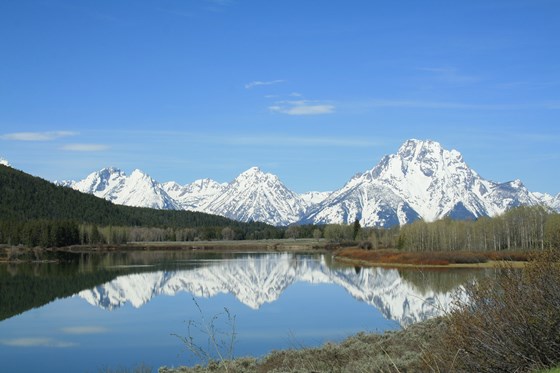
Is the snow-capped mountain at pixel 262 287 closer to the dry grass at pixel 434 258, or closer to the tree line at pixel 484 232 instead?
the dry grass at pixel 434 258

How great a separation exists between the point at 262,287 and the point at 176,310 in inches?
627

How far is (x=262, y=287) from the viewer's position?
173 feet

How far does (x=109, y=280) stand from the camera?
186 feet

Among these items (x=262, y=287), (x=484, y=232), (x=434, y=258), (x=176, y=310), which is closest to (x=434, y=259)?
(x=434, y=258)

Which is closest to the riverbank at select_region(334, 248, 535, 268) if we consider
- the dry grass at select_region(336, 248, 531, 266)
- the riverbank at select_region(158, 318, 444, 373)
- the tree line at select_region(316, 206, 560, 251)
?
the dry grass at select_region(336, 248, 531, 266)

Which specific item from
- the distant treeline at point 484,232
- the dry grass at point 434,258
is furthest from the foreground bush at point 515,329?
the distant treeline at point 484,232

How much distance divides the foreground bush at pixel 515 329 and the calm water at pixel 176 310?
104 centimetres

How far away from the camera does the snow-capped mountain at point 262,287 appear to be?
39219 mm

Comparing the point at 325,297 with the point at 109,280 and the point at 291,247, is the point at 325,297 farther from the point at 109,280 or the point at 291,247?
the point at 291,247

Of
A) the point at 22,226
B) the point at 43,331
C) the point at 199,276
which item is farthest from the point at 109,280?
the point at 22,226

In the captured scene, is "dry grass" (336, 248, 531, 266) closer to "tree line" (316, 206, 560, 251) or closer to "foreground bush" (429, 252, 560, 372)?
"tree line" (316, 206, 560, 251)

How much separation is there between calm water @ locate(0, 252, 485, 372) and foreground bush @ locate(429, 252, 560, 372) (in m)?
1.04

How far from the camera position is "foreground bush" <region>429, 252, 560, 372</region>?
9117 mm

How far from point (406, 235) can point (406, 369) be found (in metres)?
92.3
